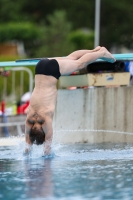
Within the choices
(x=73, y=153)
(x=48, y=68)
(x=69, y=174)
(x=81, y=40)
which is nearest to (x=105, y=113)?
(x=73, y=153)

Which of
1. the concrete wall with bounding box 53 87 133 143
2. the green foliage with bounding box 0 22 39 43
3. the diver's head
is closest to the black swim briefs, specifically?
the diver's head

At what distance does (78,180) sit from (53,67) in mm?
2957

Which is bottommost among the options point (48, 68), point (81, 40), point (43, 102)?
point (43, 102)

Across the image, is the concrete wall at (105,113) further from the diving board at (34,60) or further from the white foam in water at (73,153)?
the white foam in water at (73,153)

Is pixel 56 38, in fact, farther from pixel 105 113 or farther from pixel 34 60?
pixel 105 113

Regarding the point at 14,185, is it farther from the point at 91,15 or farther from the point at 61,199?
the point at 91,15

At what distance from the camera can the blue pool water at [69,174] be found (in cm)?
752

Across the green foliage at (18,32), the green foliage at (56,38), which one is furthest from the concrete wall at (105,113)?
the green foliage at (18,32)

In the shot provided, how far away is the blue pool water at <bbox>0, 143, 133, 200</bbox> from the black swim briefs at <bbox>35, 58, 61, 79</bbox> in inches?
45.9

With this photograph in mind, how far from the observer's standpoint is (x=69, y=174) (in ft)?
29.0

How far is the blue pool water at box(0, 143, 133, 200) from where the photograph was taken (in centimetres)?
752

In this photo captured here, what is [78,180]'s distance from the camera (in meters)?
8.34

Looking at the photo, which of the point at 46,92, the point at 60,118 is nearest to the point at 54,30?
the point at 60,118

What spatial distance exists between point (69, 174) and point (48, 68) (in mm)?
2465
